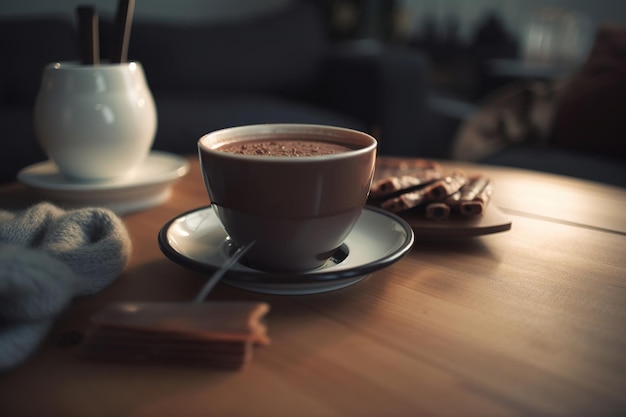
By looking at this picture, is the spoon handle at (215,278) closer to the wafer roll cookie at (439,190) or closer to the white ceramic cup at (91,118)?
the wafer roll cookie at (439,190)

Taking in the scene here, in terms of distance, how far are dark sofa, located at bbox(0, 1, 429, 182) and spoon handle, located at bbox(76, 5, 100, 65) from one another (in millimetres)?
890

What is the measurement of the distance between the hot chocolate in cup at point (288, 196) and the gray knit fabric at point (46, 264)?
11 centimetres

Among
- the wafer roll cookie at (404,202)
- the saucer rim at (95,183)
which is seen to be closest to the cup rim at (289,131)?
the wafer roll cookie at (404,202)

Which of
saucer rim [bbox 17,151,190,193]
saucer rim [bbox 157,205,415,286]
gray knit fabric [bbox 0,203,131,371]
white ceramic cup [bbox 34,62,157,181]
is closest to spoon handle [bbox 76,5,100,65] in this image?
white ceramic cup [bbox 34,62,157,181]

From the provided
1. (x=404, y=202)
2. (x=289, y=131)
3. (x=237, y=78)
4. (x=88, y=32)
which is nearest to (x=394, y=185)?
(x=404, y=202)

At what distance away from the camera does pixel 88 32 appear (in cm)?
75

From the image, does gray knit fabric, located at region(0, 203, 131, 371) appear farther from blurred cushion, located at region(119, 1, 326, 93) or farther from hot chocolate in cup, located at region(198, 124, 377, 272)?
blurred cushion, located at region(119, 1, 326, 93)

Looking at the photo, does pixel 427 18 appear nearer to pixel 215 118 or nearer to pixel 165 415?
pixel 215 118

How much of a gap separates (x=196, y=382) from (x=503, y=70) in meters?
2.55

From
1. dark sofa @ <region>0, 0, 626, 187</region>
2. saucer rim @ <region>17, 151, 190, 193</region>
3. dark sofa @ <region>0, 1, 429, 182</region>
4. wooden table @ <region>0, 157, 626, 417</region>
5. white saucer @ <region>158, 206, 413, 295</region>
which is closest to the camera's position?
wooden table @ <region>0, 157, 626, 417</region>

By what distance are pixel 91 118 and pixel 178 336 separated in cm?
47

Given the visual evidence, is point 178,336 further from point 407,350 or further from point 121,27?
point 121,27

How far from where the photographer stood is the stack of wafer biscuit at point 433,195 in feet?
2.02

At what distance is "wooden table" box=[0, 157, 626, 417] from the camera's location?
33 cm
